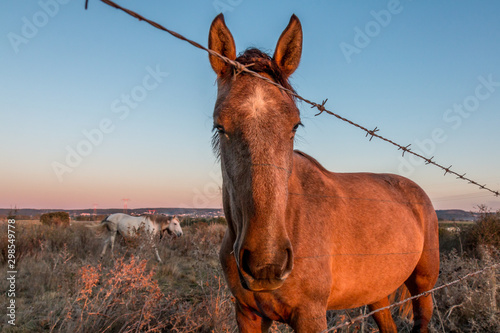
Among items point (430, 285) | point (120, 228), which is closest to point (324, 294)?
point (430, 285)

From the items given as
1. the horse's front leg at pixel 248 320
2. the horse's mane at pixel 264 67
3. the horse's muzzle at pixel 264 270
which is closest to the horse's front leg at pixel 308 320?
the horse's front leg at pixel 248 320

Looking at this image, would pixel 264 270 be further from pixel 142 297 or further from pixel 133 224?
pixel 133 224

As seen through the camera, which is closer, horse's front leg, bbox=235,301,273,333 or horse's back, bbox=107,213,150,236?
horse's front leg, bbox=235,301,273,333

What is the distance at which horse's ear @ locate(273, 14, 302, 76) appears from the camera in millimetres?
2176

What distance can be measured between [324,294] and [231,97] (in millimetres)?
1547

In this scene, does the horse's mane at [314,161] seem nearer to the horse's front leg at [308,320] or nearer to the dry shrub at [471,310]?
the horse's front leg at [308,320]

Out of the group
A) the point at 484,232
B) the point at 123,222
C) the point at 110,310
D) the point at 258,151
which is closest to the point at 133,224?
the point at 123,222

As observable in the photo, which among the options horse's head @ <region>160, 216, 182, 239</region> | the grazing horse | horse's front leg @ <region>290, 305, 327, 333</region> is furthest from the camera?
horse's head @ <region>160, 216, 182, 239</region>

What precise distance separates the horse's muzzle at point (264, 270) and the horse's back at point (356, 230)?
618 millimetres

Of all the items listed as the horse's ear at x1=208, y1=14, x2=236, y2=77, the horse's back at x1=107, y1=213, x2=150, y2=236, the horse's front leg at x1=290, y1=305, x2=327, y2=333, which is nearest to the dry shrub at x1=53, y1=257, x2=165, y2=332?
the horse's front leg at x1=290, y1=305, x2=327, y2=333

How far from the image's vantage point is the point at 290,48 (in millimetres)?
2275

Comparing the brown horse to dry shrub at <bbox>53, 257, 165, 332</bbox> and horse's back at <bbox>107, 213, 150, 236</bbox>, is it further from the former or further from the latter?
horse's back at <bbox>107, 213, 150, 236</bbox>

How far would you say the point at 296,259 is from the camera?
2033 mm

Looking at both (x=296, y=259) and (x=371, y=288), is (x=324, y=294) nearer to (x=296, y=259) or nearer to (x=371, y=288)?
(x=296, y=259)
